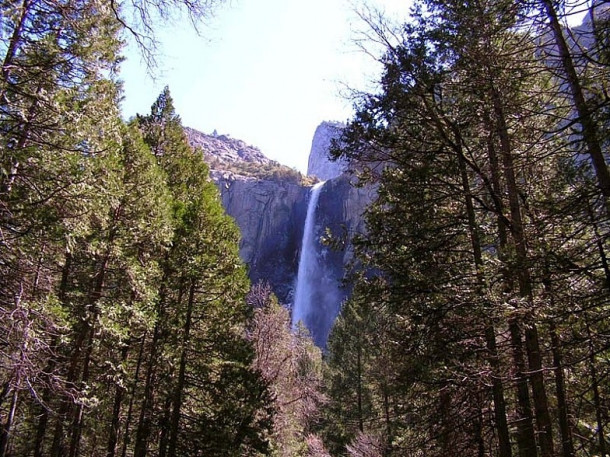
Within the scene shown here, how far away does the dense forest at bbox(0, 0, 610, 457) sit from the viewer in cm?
394

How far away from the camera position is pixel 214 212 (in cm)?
1114

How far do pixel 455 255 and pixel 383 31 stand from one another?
4103 mm

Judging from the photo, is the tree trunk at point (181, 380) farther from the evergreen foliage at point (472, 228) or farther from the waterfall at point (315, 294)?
the waterfall at point (315, 294)

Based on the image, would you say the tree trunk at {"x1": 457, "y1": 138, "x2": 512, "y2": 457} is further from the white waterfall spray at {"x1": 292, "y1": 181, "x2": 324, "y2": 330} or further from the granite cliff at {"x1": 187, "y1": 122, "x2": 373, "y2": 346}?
the granite cliff at {"x1": 187, "y1": 122, "x2": 373, "y2": 346}

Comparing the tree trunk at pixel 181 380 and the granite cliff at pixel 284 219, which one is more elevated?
the granite cliff at pixel 284 219

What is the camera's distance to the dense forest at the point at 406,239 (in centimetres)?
394

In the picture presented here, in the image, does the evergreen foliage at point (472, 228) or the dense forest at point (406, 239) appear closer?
the dense forest at point (406, 239)

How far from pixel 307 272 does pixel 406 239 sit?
146 feet

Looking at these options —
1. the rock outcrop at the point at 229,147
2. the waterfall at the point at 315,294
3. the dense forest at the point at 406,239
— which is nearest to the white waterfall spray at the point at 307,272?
the waterfall at the point at 315,294

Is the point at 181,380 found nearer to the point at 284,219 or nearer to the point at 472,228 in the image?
the point at 472,228

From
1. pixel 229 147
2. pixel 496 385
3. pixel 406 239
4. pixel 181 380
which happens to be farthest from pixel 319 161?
pixel 496 385

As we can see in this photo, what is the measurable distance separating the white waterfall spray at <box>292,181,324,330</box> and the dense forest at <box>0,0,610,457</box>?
36.4 m

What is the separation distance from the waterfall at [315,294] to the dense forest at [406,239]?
36.0 meters

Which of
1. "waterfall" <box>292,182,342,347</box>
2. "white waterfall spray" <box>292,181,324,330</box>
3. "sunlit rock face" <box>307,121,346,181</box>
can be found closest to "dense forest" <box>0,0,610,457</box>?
"waterfall" <box>292,182,342,347</box>
